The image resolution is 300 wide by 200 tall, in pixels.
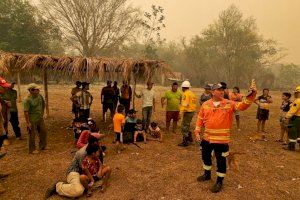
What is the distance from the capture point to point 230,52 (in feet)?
129

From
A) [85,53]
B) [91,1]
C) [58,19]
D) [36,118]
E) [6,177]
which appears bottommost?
[6,177]

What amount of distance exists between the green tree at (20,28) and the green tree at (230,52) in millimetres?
19904

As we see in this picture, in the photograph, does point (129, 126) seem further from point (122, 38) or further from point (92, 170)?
point (122, 38)

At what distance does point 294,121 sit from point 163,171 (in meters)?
4.33

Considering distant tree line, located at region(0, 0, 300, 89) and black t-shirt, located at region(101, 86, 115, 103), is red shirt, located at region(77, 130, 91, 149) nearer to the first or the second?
black t-shirt, located at region(101, 86, 115, 103)

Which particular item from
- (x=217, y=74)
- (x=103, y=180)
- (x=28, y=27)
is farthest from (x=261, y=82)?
(x=103, y=180)

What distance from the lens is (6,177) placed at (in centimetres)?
686

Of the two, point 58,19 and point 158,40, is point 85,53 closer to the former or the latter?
point 58,19

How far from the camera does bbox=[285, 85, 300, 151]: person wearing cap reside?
340 inches

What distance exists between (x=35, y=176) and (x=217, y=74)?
37.4 m

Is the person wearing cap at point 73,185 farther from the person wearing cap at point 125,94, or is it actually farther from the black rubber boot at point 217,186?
the person wearing cap at point 125,94

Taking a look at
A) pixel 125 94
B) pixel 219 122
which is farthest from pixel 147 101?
pixel 219 122

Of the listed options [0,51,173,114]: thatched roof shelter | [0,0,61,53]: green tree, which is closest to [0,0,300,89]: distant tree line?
[0,0,61,53]: green tree

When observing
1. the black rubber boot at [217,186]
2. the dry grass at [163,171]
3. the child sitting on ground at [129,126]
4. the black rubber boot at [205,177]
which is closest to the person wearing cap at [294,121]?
the dry grass at [163,171]
